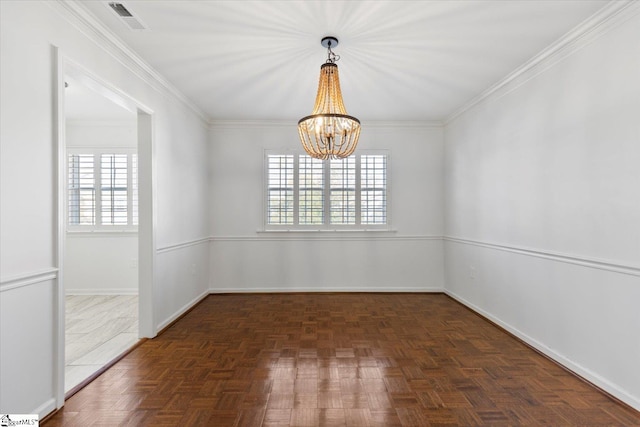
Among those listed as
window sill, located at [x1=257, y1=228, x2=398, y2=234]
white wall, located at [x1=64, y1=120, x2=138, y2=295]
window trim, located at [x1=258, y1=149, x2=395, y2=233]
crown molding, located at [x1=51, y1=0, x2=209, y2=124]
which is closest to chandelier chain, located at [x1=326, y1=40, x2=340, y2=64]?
crown molding, located at [x1=51, y1=0, x2=209, y2=124]

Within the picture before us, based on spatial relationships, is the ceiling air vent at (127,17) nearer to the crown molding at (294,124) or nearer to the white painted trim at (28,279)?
the white painted trim at (28,279)

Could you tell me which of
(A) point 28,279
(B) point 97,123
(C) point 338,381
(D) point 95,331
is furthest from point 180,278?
(B) point 97,123

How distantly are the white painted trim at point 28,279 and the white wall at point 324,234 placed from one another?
3.18 m

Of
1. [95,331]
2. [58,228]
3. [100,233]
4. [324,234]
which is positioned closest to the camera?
[58,228]

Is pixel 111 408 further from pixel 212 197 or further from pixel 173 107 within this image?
pixel 212 197

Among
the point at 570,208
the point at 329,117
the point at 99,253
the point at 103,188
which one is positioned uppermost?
the point at 329,117

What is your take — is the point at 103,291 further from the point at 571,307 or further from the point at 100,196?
the point at 571,307

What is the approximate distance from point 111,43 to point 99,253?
144 inches

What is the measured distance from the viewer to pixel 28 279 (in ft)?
6.49

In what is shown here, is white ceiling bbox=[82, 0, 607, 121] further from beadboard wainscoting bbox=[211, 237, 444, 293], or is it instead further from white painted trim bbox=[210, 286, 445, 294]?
white painted trim bbox=[210, 286, 445, 294]

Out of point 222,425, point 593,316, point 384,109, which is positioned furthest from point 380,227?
point 222,425

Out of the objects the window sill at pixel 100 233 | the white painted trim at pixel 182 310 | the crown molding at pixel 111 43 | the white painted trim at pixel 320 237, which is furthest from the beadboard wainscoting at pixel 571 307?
the window sill at pixel 100 233

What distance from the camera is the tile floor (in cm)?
283

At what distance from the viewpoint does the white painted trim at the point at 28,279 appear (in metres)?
1.83
